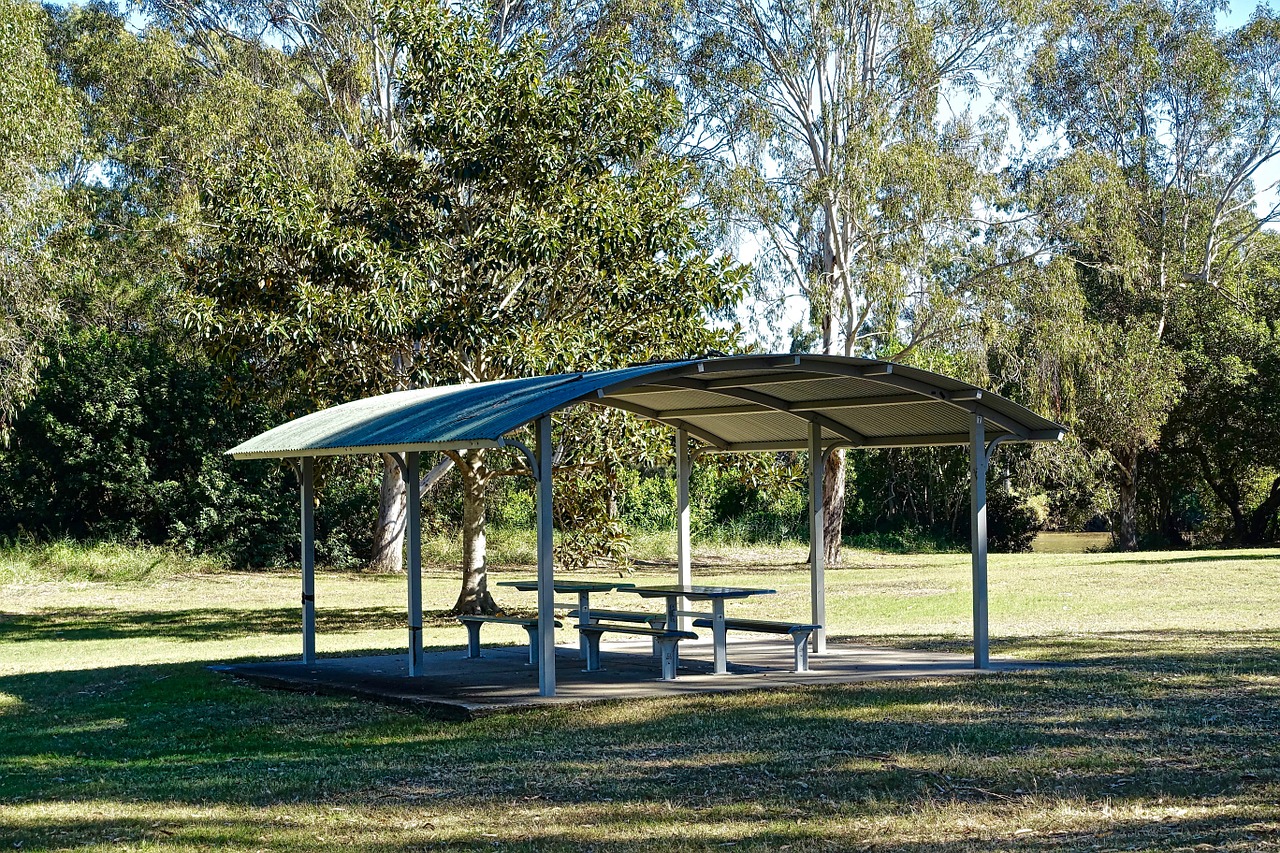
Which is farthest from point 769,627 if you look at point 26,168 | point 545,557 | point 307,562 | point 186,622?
point 26,168

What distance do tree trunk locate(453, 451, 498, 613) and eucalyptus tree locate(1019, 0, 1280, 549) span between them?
18.5 m

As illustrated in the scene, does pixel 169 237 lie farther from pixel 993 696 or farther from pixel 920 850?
pixel 920 850

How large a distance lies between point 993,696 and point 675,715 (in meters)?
2.56

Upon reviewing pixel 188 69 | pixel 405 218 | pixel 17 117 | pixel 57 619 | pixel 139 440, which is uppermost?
pixel 188 69

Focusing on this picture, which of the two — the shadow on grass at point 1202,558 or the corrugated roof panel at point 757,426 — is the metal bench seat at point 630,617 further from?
the shadow on grass at point 1202,558

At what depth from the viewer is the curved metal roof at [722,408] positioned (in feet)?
36.6

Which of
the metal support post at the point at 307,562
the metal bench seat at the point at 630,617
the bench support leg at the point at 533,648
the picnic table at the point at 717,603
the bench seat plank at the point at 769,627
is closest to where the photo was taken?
the bench seat plank at the point at 769,627

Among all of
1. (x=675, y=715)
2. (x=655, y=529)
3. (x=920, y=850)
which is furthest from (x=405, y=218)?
(x=655, y=529)

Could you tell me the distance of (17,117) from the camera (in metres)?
19.7

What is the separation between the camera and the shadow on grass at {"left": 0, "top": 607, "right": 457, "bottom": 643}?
19.1m

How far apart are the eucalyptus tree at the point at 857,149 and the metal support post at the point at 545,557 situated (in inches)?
700

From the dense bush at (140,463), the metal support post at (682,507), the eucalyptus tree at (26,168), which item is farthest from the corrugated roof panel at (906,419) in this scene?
the dense bush at (140,463)

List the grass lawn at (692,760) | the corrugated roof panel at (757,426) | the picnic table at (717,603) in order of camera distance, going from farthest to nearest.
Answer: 1. the corrugated roof panel at (757,426)
2. the picnic table at (717,603)
3. the grass lawn at (692,760)

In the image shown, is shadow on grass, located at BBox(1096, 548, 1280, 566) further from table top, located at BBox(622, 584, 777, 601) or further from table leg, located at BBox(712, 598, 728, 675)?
table leg, located at BBox(712, 598, 728, 675)
